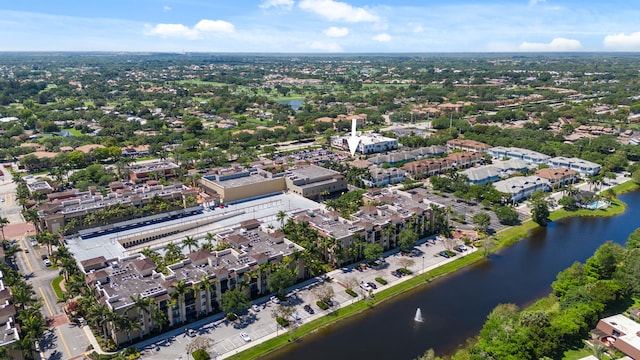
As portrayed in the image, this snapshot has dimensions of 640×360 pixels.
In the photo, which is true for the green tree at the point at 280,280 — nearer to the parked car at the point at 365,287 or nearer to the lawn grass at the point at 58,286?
the parked car at the point at 365,287

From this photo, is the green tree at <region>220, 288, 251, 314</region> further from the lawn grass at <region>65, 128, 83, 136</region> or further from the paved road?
the lawn grass at <region>65, 128, 83, 136</region>

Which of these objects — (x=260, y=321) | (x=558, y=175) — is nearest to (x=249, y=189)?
(x=260, y=321)

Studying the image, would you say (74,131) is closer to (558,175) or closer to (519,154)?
(519,154)

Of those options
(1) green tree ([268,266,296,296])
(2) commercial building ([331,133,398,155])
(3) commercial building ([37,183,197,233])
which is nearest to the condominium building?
(1) green tree ([268,266,296,296])

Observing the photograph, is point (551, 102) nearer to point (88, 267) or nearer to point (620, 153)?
point (620, 153)

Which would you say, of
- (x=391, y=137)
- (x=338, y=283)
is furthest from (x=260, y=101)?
(x=338, y=283)

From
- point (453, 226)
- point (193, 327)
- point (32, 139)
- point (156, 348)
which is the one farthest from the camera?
point (32, 139)
